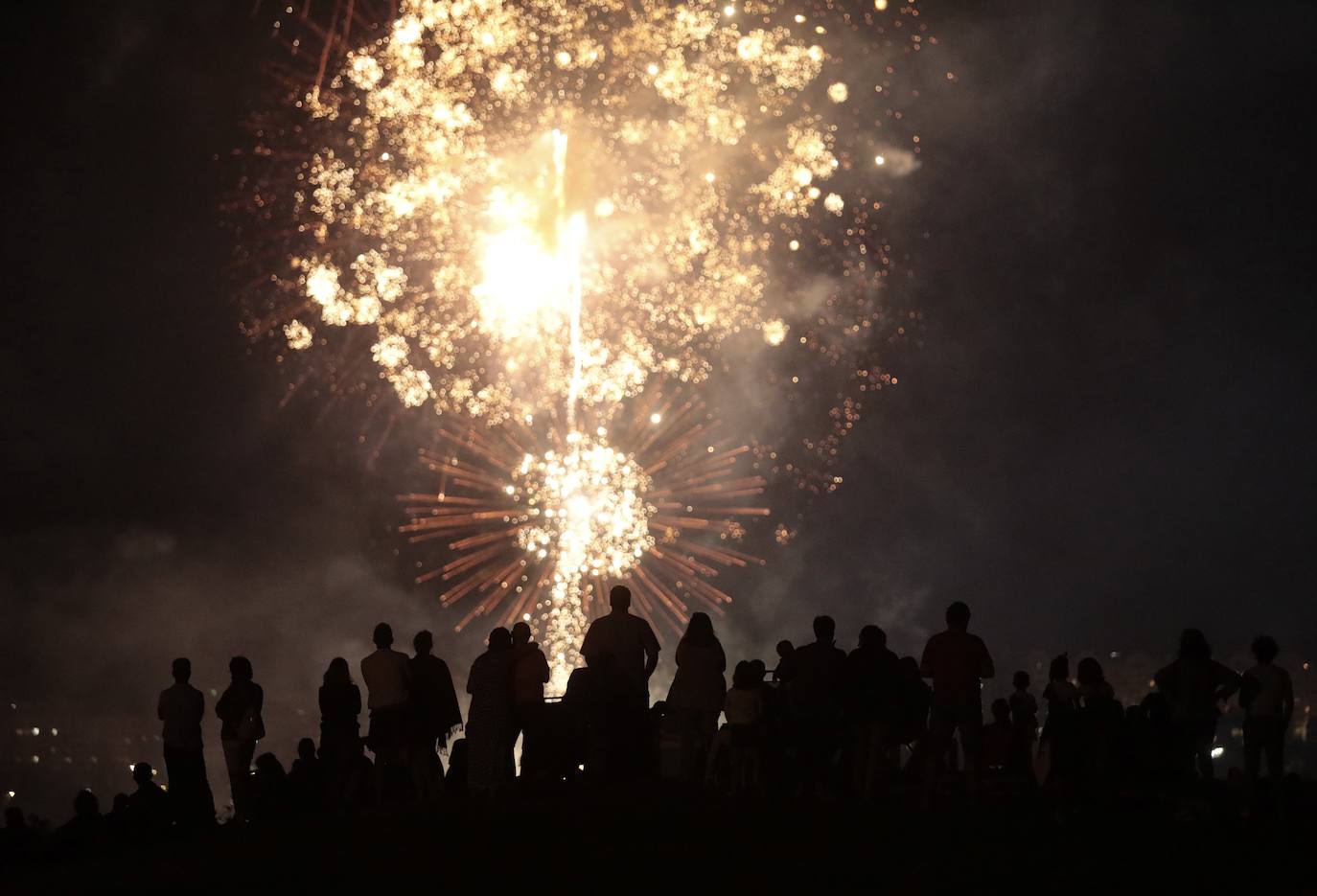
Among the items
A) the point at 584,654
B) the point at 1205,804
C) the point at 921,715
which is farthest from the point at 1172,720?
the point at 584,654

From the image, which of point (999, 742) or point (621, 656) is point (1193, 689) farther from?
point (621, 656)

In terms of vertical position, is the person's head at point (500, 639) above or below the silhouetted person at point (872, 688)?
above

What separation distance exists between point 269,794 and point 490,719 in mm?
2855

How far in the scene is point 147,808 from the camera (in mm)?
16531

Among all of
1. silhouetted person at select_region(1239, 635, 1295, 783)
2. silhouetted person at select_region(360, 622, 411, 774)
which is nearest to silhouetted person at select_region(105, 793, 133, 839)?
silhouetted person at select_region(360, 622, 411, 774)

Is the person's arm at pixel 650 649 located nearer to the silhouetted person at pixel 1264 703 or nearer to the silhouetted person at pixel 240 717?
the silhouetted person at pixel 240 717

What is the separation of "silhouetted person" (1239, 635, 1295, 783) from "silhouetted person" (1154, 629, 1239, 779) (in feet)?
→ 0.76

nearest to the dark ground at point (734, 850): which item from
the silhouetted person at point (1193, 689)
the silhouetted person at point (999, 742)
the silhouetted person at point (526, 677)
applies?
the silhouetted person at point (1193, 689)

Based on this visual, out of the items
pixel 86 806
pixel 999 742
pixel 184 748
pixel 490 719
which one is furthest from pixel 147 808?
pixel 999 742

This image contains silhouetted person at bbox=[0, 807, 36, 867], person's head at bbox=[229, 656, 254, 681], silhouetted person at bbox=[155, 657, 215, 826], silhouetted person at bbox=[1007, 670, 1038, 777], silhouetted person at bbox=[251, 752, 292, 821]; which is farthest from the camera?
silhouetted person at bbox=[1007, 670, 1038, 777]

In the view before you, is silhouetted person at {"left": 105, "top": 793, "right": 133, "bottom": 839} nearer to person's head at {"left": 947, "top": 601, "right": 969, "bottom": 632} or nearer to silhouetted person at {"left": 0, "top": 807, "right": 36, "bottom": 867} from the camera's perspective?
silhouetted person at {"left": 0, "top": 807, "right": 36, "bottom": 867}

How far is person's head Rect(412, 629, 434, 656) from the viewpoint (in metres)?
16.5

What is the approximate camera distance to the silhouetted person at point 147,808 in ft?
53.9

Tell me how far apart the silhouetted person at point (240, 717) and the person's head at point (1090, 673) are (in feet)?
26.7
